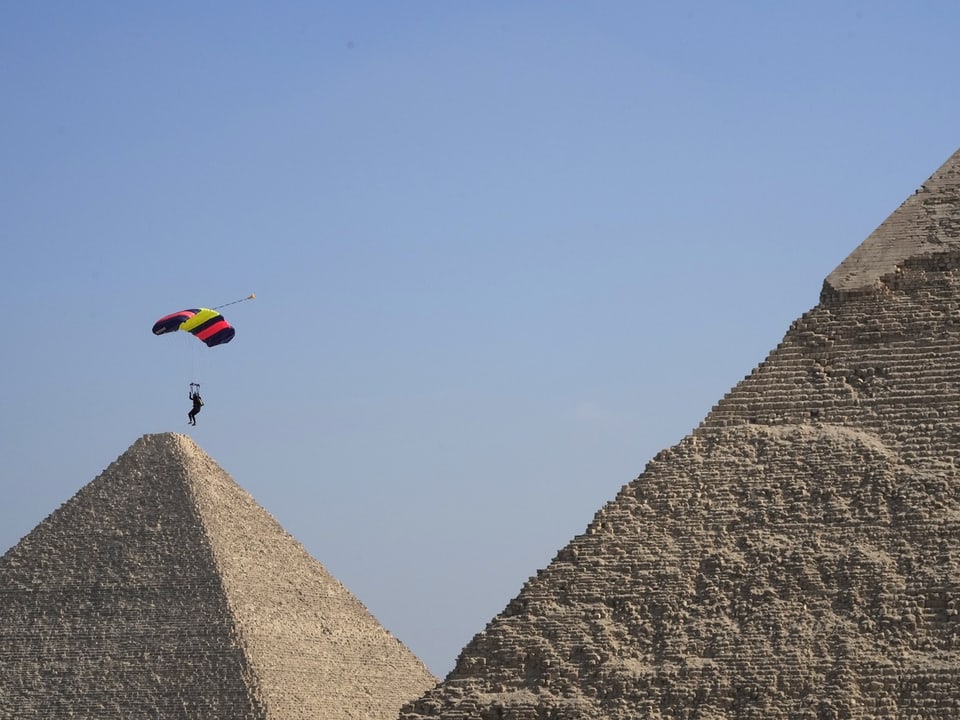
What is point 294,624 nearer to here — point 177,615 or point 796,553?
point 177,615

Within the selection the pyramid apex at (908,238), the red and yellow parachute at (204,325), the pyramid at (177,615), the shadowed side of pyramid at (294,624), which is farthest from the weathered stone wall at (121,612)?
the pyramid apex at (908,238)

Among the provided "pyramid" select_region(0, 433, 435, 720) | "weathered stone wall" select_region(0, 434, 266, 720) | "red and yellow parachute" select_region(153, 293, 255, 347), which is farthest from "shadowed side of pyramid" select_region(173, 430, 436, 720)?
"red and yellow parachute" select_region(153, 293, 255, 347)

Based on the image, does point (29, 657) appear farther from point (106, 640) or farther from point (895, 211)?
point (895, 211)

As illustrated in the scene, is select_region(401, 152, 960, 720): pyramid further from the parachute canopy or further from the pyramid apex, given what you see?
the parachute canopy

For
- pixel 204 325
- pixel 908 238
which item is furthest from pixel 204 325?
pixel 908 238

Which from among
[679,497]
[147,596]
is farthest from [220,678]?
[679,497]

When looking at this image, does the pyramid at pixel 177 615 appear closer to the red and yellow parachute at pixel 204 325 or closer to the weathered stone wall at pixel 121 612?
the weathered stone wall at pixel 121 612
